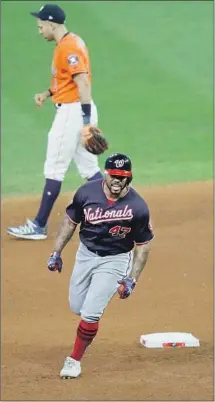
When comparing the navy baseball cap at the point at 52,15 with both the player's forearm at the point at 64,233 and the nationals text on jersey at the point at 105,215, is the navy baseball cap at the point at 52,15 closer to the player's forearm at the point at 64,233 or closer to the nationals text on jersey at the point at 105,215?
the player's forearm at the point at 64,233

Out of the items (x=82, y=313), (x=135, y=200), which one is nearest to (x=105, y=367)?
(x=82, y=313)

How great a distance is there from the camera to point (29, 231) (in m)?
10.5

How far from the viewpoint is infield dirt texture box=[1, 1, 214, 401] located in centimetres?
714

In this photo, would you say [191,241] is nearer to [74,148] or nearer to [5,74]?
[74,148]

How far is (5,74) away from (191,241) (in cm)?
658

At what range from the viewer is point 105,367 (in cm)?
723

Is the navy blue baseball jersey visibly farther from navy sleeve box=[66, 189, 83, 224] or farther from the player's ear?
the player's ear

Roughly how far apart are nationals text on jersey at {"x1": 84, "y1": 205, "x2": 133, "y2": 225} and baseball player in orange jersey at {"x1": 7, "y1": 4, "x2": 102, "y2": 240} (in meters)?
3.17

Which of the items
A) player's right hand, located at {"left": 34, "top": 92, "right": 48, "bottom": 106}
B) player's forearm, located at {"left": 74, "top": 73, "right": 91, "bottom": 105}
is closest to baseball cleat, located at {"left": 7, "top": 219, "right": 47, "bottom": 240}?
player's right hand, located at {"left": 34, "top": 92, "right": 48, "bottom": 106}

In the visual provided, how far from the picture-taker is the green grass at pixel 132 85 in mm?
13414

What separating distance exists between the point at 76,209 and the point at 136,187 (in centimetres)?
536

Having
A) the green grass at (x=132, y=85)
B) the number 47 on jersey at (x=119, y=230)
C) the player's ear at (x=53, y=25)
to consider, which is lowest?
the green grass at (x=132, y=85)

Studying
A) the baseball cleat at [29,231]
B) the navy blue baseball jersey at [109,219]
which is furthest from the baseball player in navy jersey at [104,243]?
the baseball cleat at [29,231]

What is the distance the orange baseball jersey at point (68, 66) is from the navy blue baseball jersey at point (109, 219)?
3.18 metres
